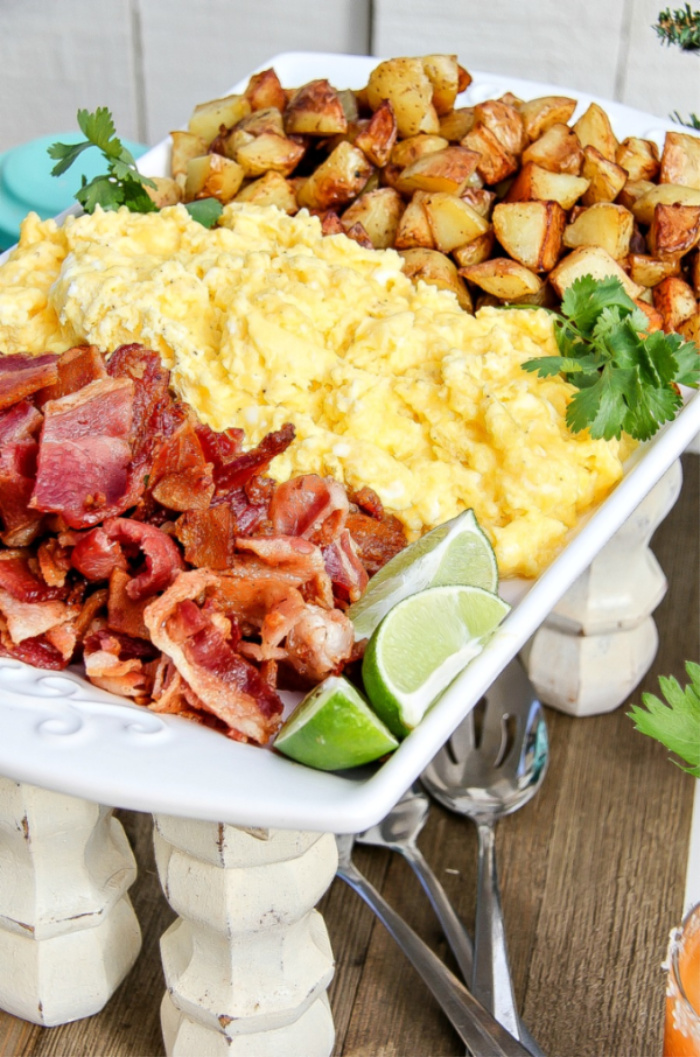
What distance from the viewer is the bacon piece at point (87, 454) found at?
1465mm

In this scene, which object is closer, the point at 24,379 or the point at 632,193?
the point at 24,379

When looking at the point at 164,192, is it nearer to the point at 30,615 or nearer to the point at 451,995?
the point at 30,615

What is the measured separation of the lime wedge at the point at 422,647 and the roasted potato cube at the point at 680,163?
3.69ft

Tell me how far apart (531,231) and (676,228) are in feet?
0.83

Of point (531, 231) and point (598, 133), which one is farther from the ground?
point (598, 133)

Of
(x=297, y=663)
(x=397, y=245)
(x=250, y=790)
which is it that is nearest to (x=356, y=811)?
(x=250, y=790)

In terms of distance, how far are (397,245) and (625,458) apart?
0.60m

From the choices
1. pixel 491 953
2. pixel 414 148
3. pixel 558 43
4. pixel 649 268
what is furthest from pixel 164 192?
pixel 558 43

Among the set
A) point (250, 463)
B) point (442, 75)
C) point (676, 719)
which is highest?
point (442, 75)

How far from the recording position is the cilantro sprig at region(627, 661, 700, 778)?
1459 mm

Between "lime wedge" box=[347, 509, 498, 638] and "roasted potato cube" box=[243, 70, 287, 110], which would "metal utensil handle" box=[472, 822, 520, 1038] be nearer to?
"lime wedge" box=[347, 509, 498, 638]

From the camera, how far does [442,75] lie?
229cm

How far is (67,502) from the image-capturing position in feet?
4.81

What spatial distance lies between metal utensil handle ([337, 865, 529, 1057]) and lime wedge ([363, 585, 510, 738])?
64 cm
